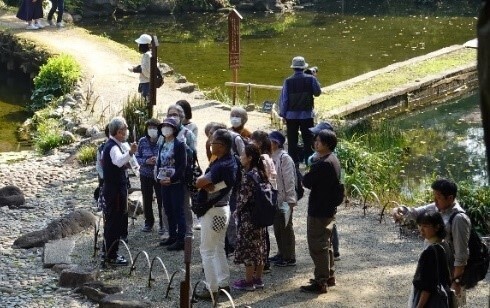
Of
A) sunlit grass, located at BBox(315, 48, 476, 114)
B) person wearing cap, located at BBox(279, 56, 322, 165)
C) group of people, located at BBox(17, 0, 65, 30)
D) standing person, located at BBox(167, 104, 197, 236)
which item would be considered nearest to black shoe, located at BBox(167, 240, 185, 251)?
standing person, located at BBox(167, 104, 197, 236)

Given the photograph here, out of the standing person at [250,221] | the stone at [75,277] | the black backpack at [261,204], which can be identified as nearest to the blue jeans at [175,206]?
the stone at [75,277]

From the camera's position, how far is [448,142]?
1656cm

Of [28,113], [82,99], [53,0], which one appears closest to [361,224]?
[82,99]

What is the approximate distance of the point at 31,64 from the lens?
72.1 ft

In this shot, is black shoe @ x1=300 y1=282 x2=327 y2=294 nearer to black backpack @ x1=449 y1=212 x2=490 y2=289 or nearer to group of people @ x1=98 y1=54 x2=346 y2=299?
group of people @ x1=98 y1=54 x2=346 y2=299

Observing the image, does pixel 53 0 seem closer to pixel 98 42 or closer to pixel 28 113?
pixel 98 42

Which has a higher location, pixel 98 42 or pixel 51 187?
pixel 98 42

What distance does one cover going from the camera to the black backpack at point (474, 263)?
19.9 feet

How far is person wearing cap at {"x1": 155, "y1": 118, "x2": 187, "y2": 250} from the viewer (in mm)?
8883

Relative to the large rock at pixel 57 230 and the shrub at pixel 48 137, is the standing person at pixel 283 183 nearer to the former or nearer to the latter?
the large rock at pixel 57 230

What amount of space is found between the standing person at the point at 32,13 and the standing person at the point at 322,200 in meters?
16.6

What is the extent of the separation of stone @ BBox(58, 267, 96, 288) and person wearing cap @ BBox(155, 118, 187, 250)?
94cm

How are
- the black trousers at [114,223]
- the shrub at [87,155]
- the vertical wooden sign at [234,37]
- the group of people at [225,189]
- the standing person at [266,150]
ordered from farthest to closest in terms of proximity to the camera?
1. the vertical wooden sign at [234,37]
2. the shrub at [87,155]
3. the black trousers at [114,223]
4. the standing person at [266,150]
5. the group of people at [225,189]

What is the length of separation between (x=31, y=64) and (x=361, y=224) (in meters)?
13.3
